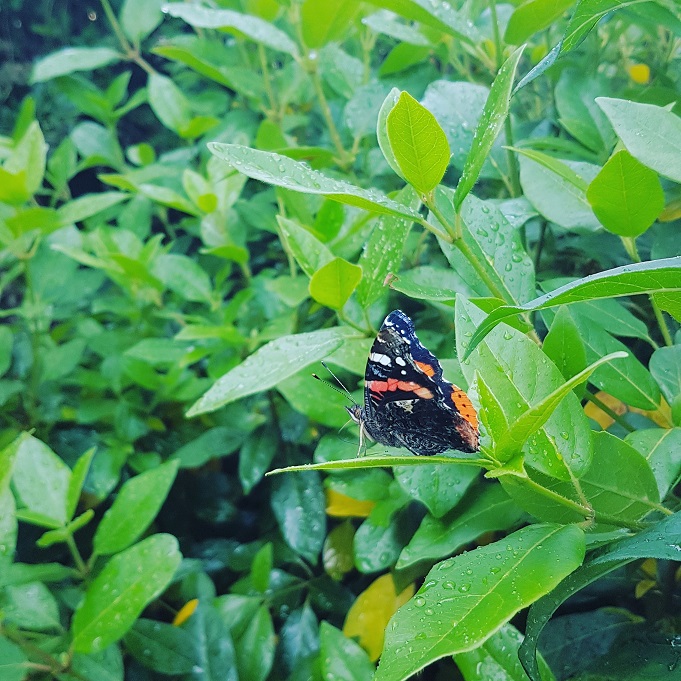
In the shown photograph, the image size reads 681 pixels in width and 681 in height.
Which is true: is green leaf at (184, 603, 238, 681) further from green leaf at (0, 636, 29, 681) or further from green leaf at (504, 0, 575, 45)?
green leaf at (504, 0, 575, 45)

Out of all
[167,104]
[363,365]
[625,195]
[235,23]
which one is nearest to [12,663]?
[363,365]

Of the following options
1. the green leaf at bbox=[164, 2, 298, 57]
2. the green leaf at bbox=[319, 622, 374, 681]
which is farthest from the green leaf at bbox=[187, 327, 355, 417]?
the green leaf at bbox=[164, 2, 298, 57]

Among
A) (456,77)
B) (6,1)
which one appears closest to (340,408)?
(456,77)

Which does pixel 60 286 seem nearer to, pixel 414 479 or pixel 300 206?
pixel 300 206

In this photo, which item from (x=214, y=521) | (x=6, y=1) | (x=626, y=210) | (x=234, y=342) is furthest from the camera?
(x=6, y=1)

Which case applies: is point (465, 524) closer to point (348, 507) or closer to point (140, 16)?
point (348, 507)

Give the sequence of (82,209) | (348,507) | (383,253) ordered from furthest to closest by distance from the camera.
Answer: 1. (82,209)
2. (348,507)
3. (383,253)
